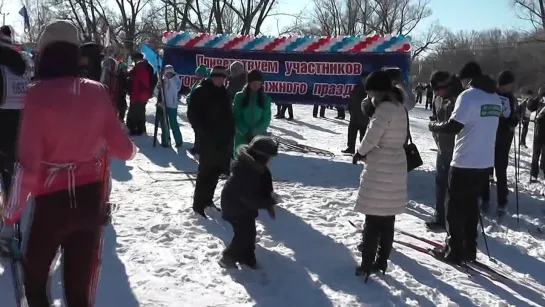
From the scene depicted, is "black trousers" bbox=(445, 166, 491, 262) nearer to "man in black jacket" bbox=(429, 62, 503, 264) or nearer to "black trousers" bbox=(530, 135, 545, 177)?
"man in black jacket" bbox=(429, 62, 503, 264)

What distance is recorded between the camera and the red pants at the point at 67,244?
2.79 meters

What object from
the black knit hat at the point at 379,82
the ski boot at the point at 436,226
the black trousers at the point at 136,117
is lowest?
the ski boot at the point at 436,226

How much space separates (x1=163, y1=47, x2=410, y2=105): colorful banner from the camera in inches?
462

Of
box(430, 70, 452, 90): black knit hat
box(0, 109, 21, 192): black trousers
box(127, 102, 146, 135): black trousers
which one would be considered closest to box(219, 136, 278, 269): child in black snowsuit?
box(0, 109, 21, 192): black trousers

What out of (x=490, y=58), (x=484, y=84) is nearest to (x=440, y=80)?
(x=484, y=84)

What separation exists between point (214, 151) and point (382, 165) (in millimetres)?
2338

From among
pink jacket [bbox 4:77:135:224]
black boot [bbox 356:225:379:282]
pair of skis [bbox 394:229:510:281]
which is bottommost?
pair of skis [bbox 394:229:510:281]

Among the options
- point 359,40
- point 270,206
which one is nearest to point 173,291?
point 270,206

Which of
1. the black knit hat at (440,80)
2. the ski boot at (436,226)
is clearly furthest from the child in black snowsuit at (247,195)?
the ski boot at (436,226)

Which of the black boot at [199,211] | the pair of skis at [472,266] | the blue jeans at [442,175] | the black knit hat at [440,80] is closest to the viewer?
the pair of skis at [472,266]

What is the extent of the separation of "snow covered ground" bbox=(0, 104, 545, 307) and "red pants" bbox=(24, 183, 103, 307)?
4.10 ft

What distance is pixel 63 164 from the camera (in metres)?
2.77

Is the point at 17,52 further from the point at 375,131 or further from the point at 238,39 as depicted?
the point at 238,39

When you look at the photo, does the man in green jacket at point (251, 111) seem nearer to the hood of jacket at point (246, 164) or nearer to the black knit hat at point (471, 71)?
the hood of jacket at point (246, 164)
